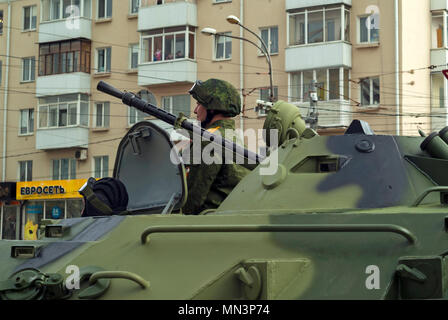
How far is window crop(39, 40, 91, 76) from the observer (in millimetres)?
39469

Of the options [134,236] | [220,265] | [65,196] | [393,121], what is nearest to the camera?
[220,265]

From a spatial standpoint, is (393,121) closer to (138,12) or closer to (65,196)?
(138,12)

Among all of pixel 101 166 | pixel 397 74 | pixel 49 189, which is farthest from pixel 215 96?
pixel 49 189

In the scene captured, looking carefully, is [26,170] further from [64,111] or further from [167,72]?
[167,72]

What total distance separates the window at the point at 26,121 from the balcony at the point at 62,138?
1582 millimetres

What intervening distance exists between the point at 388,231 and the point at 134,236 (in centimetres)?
181

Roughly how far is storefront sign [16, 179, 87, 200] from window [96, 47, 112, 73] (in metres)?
5.04

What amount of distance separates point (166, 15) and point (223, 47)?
2832mm

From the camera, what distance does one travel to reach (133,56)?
3859 cm

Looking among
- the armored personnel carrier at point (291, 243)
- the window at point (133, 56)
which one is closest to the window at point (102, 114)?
the window at point (133, 56)

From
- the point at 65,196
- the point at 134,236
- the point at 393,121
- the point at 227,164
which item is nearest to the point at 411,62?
the point at 393,121

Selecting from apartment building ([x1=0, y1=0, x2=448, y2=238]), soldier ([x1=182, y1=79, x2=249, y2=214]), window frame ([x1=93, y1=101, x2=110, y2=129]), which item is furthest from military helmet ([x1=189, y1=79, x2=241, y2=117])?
window frame ([x1=93, y1=101, x2=110, y2=129])
